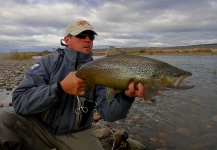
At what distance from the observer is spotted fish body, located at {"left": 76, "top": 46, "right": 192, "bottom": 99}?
3152 mm

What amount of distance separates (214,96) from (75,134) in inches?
272

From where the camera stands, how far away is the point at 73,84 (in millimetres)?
3348

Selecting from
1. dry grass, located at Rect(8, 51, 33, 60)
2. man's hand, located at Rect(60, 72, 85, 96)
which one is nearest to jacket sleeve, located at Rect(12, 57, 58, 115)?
man's hand, located at Rect(60, 72, 85, 96)

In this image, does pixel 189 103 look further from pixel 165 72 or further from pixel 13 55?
pixel 13 55

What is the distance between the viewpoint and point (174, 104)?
884cm

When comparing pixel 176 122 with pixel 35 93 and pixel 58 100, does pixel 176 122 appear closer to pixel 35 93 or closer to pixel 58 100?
pixel 58 100

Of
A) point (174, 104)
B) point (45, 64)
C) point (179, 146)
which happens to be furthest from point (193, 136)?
point (45, 64)

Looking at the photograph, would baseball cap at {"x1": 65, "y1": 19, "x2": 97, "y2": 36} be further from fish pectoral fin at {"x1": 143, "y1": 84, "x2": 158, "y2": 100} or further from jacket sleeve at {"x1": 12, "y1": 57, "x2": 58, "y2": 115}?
fish pectoral fin at {"x1": 143, "y1": 84, "x2": 158, "y2": 100}

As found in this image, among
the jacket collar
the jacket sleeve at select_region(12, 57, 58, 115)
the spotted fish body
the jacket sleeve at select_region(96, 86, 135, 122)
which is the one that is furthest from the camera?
the jacket collar

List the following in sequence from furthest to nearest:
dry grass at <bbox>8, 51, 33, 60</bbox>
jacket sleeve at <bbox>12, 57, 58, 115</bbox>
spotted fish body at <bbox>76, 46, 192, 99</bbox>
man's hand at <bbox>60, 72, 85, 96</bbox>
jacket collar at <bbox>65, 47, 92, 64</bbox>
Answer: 1. dry grass at <bbox>8, 51, 33, 60</bbox>
2. jacket collar at <bbox>65, 47, 92, 64</bbox>
3. jacket sleeve at <bbox>12, 57, 58, 115</bbox>
4. man's hand at <bbox>60, 72, 85, 96</bbox>
5. spotted fish body at <bbox>76, 46, 192, 99</bbox>

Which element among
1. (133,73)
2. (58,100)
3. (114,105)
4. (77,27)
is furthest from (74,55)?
(133,73)

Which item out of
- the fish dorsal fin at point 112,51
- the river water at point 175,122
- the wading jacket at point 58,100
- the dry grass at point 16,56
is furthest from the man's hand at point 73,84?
the dry grass at point 16,56

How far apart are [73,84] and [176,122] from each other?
438 cm

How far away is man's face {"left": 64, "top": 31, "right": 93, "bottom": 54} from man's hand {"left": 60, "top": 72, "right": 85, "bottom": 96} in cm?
81
